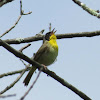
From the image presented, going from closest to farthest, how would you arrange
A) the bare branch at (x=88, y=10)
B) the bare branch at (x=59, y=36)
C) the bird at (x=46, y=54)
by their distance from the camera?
the bare branch at (x=88, y=10) < the bare branch at (x=59, y=36) < the bird at (x=46, y=54)

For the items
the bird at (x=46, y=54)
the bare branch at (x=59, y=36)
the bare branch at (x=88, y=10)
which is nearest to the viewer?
the bare branch at (x=88, y=10)

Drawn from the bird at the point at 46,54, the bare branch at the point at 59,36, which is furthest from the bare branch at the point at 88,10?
the bird at the point at 46,54

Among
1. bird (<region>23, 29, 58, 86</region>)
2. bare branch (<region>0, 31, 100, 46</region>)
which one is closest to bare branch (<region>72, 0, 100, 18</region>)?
bare branch (<region>0, 31, 100, 46</region>)

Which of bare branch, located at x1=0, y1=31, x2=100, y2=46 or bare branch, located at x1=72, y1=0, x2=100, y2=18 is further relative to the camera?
bare branch, located at x1=0, y1=31, x2=100, y2=46

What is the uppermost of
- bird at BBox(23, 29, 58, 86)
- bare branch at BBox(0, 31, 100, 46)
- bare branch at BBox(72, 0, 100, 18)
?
bare branch at BBox(72, 0, 100, 18)

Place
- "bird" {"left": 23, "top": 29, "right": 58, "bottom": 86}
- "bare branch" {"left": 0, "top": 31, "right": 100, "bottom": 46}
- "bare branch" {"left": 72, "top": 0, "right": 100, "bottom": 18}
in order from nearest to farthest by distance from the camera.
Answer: "bare branch" {"left": 72, "top": 0, "right": 100, "bottom": 18} < "bare branch" {"left": 0, "top": 31, "right": 100, "bottom": 46} < "bird" {"left": 23, "top": 29, "right": 58, "bottom": 86}

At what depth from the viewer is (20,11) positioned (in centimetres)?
402

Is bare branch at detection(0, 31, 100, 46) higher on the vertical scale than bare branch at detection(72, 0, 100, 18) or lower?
lower

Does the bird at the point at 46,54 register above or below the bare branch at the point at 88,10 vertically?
below

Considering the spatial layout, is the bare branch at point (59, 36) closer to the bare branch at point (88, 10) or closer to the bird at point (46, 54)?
the bare branch at point (88, 10)

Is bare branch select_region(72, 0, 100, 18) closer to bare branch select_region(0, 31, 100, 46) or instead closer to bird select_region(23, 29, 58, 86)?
bare branch select_region(0, 31, 100, 46)

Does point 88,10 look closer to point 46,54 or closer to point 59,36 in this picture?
point 59,36

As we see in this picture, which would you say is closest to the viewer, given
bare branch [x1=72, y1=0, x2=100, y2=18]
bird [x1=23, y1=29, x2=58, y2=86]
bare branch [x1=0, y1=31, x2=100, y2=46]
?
bare branch [x1=72, y1=0, x2=100, y2=18]

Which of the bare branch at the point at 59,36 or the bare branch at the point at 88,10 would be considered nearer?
the bare branch at the point at 88,10
